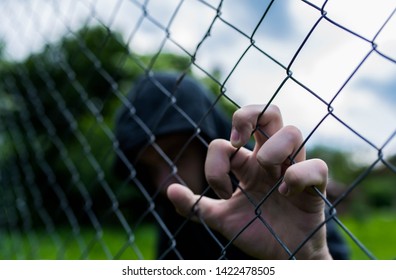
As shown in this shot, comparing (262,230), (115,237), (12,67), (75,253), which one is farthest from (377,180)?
(262,230)

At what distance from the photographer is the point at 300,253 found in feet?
3.30

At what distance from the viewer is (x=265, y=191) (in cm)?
101

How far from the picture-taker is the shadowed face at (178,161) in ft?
5.41

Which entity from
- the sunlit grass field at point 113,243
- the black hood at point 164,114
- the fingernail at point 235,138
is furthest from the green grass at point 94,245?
the fingernail at point 235,138

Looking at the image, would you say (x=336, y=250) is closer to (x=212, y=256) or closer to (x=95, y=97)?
(x=212, y=256)

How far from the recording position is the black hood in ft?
5.49

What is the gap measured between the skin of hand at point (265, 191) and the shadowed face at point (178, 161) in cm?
51

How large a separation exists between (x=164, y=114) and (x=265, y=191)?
74cm

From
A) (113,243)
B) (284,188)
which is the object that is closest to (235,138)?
(284,188)

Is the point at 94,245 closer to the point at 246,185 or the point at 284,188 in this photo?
the point at 246,185

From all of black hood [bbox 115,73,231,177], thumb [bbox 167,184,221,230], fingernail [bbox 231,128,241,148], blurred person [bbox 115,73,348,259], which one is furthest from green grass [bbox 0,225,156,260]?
fingernail [bbox 231,128,241,148]

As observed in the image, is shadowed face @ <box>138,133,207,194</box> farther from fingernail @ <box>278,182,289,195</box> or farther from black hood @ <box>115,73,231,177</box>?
fingernail @ <box>278,182,289,195</box>

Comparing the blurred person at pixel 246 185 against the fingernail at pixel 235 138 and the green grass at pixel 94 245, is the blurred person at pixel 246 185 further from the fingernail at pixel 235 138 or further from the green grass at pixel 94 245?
the green grass at pixel 94 245
